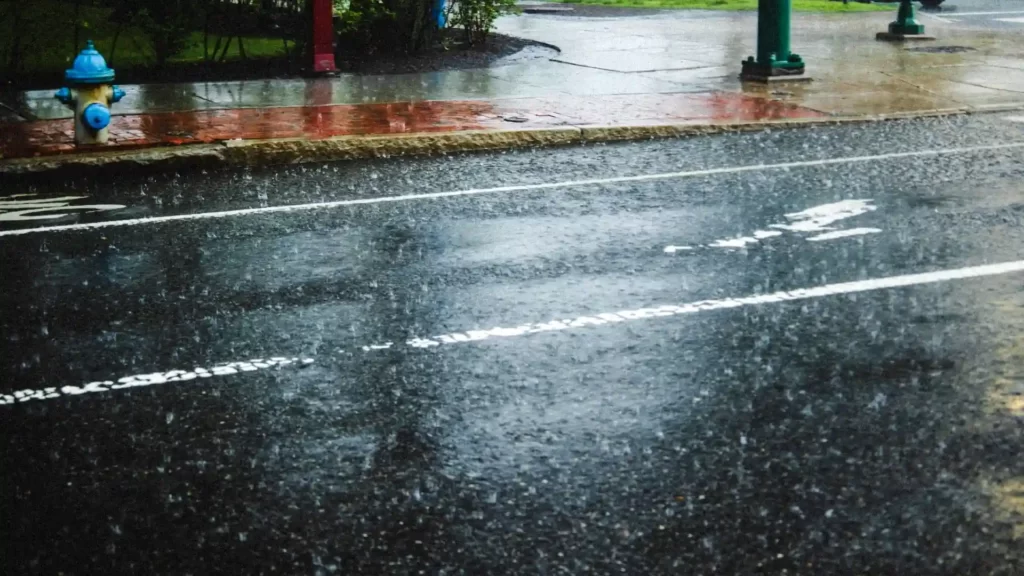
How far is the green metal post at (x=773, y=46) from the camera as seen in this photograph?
13.8m

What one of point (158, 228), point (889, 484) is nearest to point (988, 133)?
point (158, 228)

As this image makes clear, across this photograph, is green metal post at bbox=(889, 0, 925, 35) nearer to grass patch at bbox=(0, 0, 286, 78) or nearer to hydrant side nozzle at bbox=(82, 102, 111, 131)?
grass patch at bbox=(0, 0, 286, 78)

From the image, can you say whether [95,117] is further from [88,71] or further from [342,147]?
[342,147]

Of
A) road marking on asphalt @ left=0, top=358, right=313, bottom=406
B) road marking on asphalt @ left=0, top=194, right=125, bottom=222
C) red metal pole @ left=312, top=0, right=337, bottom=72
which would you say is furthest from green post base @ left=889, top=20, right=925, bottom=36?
road marking on asphalt @ left=0, top=358, right=313, bottom=406

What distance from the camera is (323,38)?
13.7 m

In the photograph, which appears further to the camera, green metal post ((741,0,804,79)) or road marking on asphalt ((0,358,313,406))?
green metal post ((741,0,804,79))

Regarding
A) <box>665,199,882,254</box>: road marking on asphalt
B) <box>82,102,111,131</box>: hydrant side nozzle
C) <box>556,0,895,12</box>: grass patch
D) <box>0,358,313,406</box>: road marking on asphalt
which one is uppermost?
<box>556,0,895,12</box>: grass patch

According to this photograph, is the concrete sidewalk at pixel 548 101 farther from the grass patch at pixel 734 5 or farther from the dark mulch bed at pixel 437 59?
the grass patch at pixel 734 5

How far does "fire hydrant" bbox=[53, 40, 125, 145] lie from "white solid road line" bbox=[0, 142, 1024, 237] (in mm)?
1942

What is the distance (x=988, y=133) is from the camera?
11.0m

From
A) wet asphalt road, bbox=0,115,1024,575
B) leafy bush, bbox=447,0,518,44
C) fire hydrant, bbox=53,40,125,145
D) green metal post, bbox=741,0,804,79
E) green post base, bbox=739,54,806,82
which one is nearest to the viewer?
wet asphalt road, bbox=0,115,1024,575

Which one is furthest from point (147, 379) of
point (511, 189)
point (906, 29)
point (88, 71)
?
point (906, 29)

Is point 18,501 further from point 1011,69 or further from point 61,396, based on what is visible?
point 1011,69

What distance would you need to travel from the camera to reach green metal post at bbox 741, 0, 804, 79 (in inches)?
543
